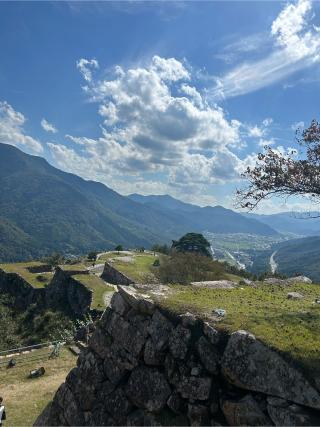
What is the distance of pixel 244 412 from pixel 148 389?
139 inches

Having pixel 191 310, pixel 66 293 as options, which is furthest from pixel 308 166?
pixel 66 293

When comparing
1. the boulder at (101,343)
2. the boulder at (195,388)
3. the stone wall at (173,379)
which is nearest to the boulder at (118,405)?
the stone wall at (173,379)

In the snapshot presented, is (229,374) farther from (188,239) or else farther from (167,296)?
(188,239)

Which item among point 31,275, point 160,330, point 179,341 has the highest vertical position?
point 160,330

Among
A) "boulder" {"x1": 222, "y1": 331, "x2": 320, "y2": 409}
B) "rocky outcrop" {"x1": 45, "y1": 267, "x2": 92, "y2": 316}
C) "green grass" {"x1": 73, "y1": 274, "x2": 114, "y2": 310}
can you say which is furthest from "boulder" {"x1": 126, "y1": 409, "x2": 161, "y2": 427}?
"rocky outcrop" {"x1": 45, "y1": 267, "x2": 92, "y2": 316}

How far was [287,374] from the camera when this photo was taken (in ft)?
34.2

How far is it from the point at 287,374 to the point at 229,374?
1.63 metres

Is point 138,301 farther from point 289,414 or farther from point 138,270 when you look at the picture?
point 138,270

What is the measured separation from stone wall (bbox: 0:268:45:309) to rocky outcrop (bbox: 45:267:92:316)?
2.07 m

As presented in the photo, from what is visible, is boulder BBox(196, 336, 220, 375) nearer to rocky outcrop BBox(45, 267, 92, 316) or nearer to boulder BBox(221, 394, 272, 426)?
boulder BBox(221, 394, 272, 426)

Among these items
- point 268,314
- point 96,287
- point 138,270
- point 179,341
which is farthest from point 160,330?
point 138,270

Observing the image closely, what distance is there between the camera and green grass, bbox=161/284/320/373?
11281 millimetres

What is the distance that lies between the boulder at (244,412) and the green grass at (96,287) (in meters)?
44.3

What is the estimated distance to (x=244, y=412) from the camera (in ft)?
33.9
